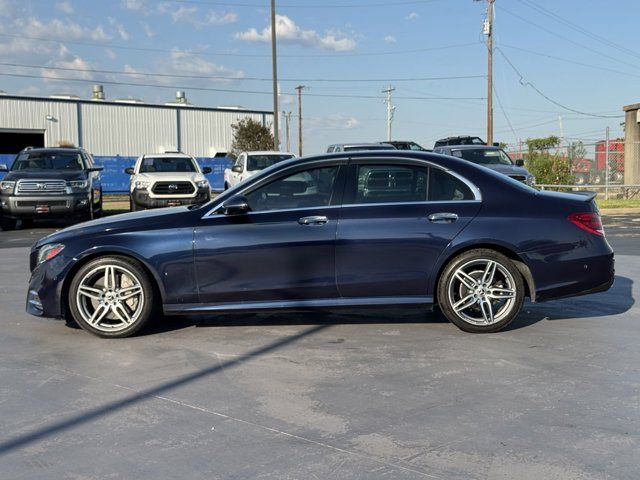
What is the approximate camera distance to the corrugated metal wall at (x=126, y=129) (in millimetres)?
50344

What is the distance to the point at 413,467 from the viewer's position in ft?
11.3

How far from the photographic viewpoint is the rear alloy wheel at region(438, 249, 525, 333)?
19.8ft

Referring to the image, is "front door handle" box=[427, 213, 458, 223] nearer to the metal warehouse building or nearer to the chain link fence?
the chain link fence

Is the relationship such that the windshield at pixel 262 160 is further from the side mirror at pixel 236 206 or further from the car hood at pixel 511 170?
the side mirror at pixel 236 206

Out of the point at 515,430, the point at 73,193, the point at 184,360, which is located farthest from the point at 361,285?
the point at 73,193

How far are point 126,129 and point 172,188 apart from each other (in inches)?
1417

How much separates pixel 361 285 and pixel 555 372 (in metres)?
1.75

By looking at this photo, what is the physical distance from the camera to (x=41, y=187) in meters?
16.2

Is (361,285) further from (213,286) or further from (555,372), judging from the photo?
(555,372)

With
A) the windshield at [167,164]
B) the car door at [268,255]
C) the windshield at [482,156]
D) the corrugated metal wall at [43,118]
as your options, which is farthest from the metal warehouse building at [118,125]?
the car door at [268,255]

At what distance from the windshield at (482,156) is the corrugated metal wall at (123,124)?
114ft

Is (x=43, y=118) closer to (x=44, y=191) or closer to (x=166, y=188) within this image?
(x=166, y=188)

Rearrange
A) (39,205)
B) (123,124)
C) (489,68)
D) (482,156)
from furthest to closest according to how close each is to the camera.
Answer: (123,124), (489,68), (482,156), (39,205)

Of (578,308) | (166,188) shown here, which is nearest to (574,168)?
(166,188)
